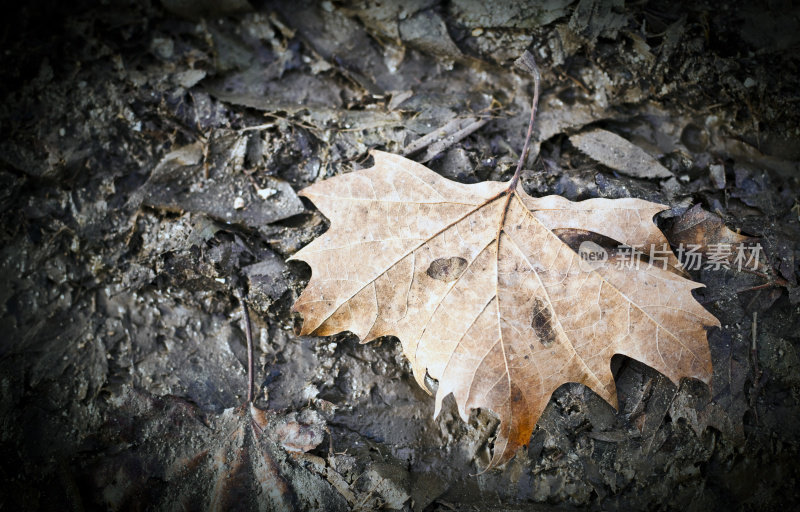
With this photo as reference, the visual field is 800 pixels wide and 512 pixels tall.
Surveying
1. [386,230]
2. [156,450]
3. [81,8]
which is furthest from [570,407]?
[81,8]

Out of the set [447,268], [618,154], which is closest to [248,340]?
[447,268]

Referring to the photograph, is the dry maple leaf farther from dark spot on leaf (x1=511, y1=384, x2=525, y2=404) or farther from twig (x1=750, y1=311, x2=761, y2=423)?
→ twig (x1=750, y1=311, x2=761, y2=423)

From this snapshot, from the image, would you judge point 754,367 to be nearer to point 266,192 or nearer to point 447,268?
point 447,268

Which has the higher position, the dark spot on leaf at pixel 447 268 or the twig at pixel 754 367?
the dark spot on leaf at pixel 447 268

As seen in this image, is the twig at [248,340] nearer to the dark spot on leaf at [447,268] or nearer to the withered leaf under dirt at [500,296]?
the withered leaf under dirt at [500,296]

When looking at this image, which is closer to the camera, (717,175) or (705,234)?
(705,234)

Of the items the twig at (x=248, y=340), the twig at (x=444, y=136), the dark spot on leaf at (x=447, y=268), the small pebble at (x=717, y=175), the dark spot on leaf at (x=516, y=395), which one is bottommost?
the twig at (x=248, y=340)

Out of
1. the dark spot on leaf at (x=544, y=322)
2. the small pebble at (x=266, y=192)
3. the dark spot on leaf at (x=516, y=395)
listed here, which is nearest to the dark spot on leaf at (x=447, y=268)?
the dark spot on leaf at (x=544, y=322)

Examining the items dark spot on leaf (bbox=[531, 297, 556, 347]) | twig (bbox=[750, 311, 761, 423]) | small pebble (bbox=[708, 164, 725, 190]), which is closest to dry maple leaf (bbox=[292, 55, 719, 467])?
dark spot on leaf (bbox=[531, 297, 556, 347])
